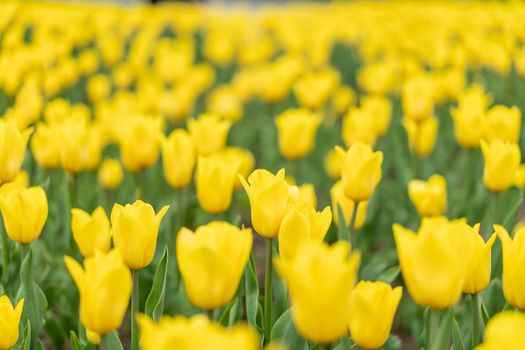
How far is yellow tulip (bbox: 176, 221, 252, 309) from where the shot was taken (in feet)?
4.32

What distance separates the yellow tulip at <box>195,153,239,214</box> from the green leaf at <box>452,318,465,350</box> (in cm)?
80

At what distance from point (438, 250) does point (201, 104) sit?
18.5 feet

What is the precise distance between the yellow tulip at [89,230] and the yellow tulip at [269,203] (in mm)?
Result: 472

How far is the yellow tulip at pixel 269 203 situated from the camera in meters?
1.65

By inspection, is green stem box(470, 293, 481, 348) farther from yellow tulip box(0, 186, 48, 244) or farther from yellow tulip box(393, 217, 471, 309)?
yellow tulip box(0, 186, 48, 244)

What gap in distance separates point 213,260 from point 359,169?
882 millimetres

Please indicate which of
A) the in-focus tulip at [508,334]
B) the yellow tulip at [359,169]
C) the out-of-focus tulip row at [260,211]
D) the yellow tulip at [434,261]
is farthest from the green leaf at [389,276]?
the in-focus tulip at [508,334]

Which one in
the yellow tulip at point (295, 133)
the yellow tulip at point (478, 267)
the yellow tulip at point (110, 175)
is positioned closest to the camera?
the yellow tulip at point (478, 267)

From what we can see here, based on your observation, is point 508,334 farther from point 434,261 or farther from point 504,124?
point 504,124

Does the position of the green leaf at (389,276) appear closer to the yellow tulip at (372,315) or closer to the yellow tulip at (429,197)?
the yellow tulip at (429,197)

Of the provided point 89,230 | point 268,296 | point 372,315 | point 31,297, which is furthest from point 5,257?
point 372,315

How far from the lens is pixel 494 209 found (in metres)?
2.69

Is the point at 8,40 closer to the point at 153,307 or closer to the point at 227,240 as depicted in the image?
the point at 153,307

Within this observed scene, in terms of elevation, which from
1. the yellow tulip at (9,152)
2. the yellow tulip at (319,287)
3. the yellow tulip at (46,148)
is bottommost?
the yellow tulip at (46,148)
